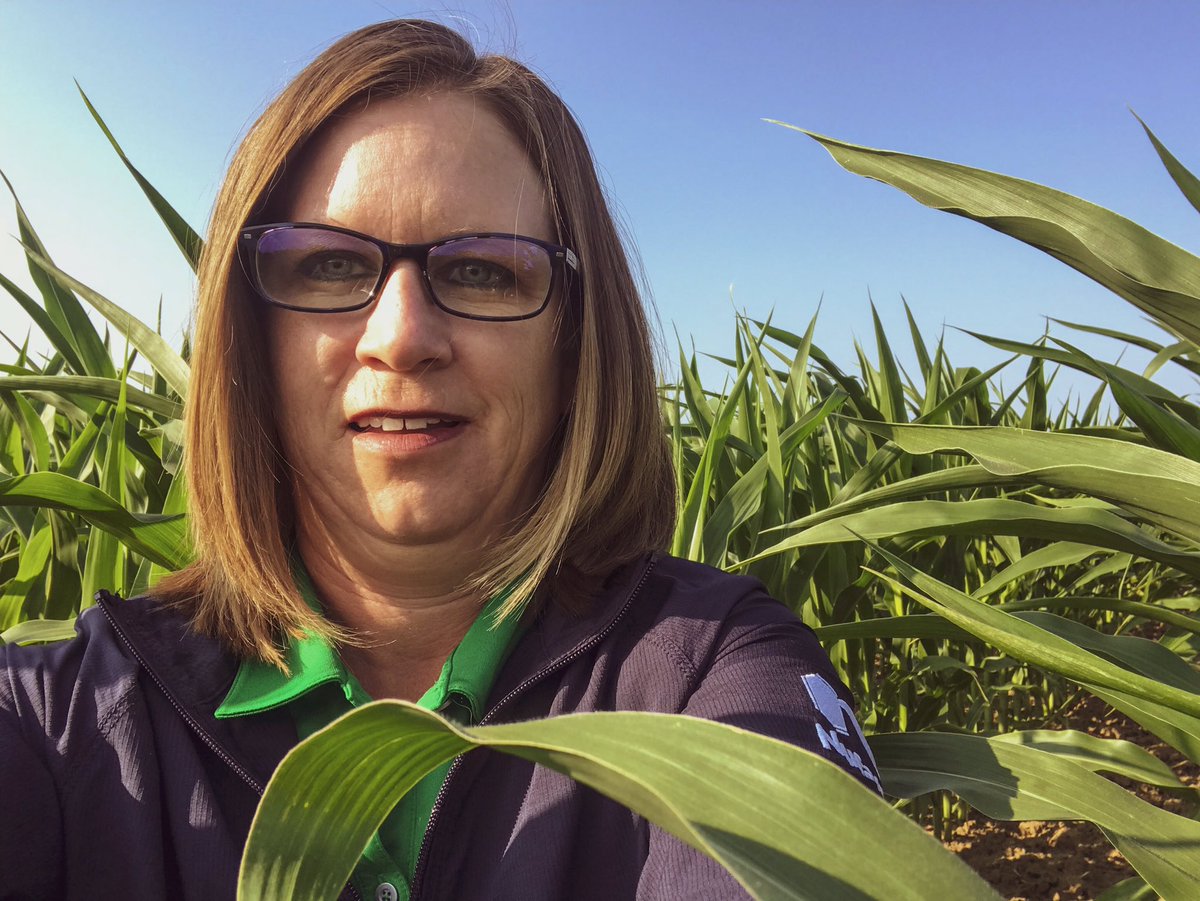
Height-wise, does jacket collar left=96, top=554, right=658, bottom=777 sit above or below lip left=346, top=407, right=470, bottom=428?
→ below

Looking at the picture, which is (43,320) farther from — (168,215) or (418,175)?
(418,175)

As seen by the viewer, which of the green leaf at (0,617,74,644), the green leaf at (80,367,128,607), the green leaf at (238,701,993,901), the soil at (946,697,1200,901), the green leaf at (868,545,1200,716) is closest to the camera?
the green leaf at (238,701,993,901)

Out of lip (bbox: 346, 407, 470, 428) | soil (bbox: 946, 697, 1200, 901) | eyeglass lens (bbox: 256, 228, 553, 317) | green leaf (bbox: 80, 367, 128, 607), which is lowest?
soil (bbox: 946, 697, 1200, 901)

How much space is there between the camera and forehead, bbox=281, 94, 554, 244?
0.71 meters

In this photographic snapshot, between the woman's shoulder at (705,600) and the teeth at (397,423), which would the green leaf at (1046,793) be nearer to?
the woman's shoulder at (705,600)

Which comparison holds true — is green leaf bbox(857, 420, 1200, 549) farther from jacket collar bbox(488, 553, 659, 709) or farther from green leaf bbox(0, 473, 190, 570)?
green leaf bbox(0, 473, 190, 570)

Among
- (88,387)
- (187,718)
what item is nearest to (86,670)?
(187,718)

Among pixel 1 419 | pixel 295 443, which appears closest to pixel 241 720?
pixel 295 443

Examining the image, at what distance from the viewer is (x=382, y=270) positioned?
709mm

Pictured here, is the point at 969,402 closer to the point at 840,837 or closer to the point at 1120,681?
the point at 1120,681

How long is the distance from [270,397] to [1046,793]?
27.3 inches

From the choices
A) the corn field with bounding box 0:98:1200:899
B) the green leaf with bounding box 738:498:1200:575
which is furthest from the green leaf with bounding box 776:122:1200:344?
the green leaf with bounding box 738:498:1200:575

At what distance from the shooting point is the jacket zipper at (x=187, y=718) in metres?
0.63

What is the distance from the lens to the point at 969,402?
6.07 ft
